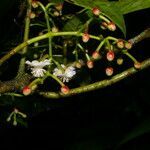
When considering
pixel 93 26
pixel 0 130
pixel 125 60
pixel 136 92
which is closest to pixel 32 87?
pixel 93 26

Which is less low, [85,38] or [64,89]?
[85,38]

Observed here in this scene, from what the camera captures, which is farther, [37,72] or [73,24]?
[73,24]

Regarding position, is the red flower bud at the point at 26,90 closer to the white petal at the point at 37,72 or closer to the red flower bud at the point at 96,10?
the white petal at the point at 37,72

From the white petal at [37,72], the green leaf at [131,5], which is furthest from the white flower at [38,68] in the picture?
the green leaf at [131,5]

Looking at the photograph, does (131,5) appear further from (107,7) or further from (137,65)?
(137,65)

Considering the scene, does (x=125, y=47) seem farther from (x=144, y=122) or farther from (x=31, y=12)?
(x=144, y=122)

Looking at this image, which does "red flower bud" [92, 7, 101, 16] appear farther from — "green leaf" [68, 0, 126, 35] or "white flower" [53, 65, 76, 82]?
"white flower" [53, 65, 76, 82]

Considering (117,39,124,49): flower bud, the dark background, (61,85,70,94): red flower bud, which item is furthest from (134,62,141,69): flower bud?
the dark background

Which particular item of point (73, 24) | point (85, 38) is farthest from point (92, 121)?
point (85, 38)
